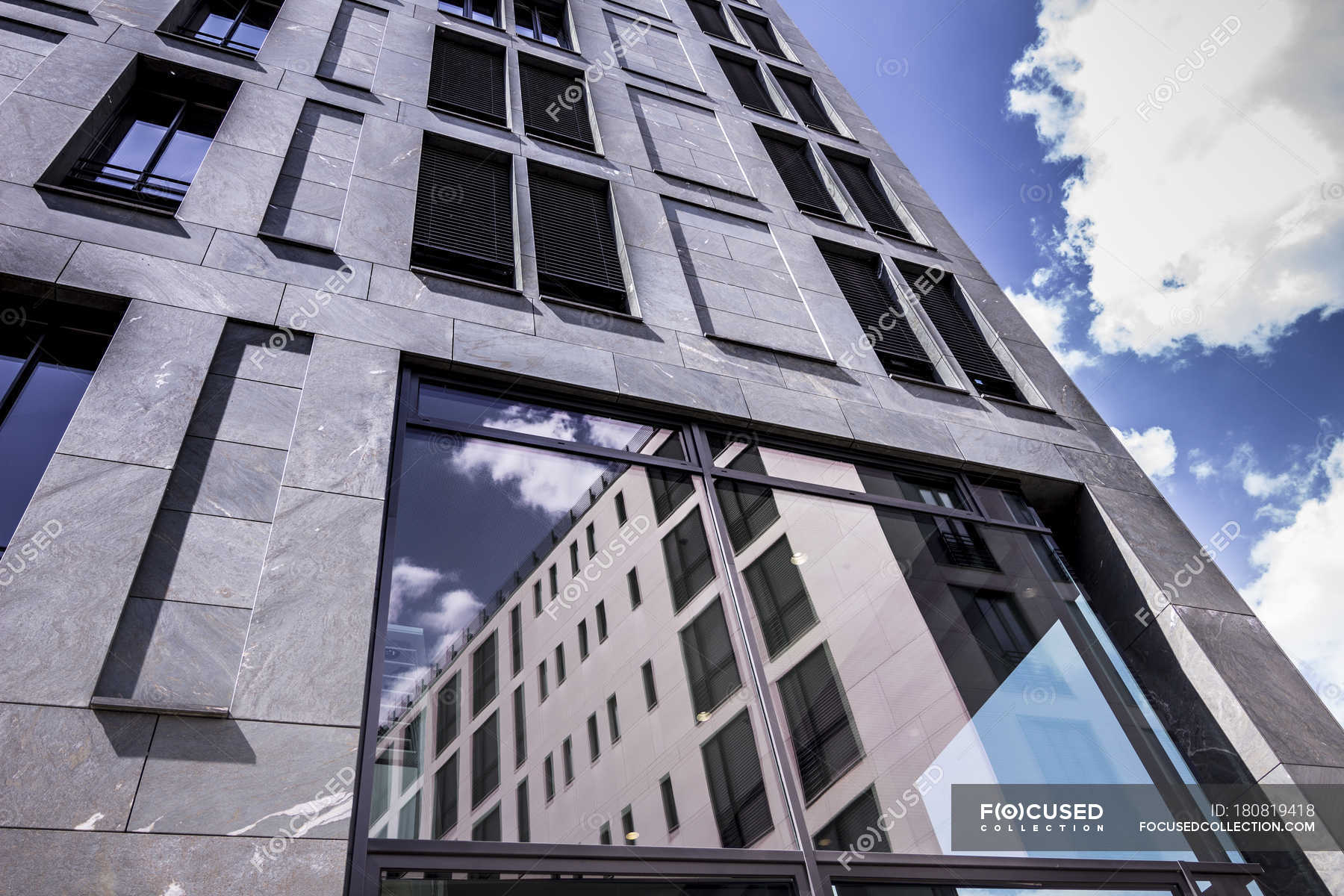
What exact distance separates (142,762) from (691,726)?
409cm

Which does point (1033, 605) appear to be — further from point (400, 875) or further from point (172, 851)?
point (172, 851)

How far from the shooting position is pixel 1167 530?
11.8 meters

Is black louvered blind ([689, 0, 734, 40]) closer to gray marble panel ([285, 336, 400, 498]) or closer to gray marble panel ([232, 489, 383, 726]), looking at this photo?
gray marble panel ([285, 336, 400, 498])

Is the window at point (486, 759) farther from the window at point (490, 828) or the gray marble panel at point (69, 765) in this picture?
the gray marble panel at point (69, 765)

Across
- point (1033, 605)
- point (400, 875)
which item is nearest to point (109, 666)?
point (400, 875)

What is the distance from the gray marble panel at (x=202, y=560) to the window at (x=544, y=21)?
589 inches

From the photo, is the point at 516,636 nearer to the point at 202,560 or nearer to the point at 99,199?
the point at 202,560

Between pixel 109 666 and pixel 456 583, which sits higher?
pixel 456 583

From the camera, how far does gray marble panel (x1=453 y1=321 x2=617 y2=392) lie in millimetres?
9797

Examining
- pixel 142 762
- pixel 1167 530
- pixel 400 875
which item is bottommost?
pixel 400 875

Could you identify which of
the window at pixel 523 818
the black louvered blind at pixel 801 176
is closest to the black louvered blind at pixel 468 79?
the black louvered blind at pixel 801 176

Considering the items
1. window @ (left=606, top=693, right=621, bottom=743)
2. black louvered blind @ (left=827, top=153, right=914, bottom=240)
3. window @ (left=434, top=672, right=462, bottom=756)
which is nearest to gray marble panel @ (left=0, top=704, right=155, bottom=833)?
window @ (left=434, top=672, right=462, bottom=756)

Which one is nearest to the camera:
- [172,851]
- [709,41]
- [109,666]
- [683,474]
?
[172,851]

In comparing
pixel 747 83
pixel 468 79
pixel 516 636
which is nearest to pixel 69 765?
pixel 516 636
